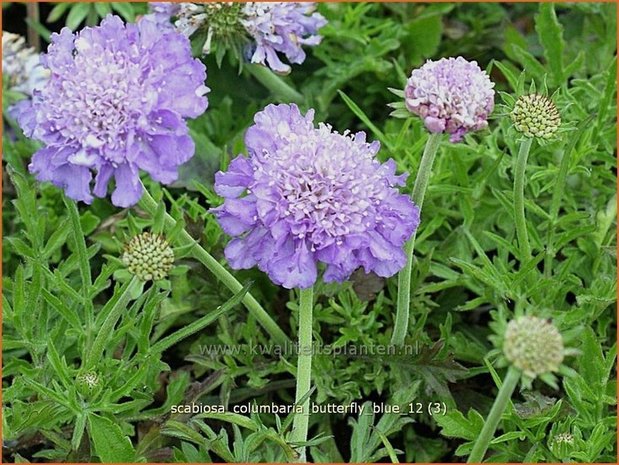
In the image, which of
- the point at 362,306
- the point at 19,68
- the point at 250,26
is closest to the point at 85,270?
the point at 362,306

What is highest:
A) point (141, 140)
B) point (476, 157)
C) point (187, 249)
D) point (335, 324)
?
point (141, 140)

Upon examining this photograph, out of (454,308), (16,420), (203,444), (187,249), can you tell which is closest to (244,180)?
(187,249)

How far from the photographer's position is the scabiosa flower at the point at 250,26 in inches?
71.1

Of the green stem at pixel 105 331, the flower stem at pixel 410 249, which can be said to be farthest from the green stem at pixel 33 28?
the flower stem at pixel 410 249

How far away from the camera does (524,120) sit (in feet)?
4.56

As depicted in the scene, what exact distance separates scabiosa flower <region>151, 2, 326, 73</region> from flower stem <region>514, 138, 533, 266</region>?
1.93 ft

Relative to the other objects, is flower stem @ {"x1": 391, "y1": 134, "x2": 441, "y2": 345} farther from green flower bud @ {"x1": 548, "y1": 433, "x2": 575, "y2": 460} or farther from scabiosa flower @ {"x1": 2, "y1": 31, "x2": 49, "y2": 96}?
scabiosa flower @ {"x1": 2, "y1": 31, "x2": 49, "y2": 96}

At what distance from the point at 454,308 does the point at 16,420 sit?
33.7 inches

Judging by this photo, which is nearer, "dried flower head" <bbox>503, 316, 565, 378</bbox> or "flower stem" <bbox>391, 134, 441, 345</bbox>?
"dried flower head" <bbox>503, 316, 565, 378</bbox>

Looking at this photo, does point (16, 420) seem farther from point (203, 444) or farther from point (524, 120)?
point (524, 120)

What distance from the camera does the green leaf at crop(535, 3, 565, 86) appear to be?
2.01 metres

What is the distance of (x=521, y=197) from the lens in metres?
1.48

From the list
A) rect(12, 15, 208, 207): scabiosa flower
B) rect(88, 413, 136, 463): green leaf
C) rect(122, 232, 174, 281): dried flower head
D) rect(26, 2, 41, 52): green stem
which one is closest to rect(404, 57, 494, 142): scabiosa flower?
rect(12, 15, 208, 207): scabiosa flower

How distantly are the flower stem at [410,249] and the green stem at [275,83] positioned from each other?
686 millimetres
